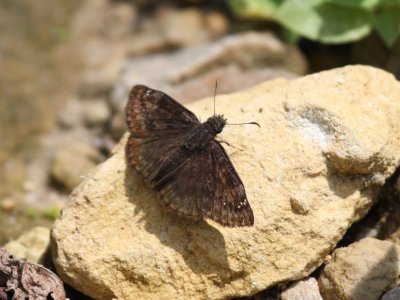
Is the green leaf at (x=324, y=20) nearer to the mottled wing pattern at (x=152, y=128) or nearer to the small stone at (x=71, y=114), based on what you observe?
the mottled wing pattern at (x=152, y=128)

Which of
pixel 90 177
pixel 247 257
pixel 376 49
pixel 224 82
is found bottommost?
pixel 247 257

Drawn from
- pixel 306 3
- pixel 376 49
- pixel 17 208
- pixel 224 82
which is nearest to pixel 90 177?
pixel 17 208

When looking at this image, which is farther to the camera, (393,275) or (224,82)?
(224,82)

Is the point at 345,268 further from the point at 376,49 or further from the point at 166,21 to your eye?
the point at 166,21

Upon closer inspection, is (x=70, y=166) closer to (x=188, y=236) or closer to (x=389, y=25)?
(x=188, y=236)

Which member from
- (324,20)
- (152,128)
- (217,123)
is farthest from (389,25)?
(152,128)

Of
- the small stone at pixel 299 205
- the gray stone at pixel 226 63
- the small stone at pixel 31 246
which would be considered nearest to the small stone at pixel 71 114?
A: the gray stone at pixel 226 63
